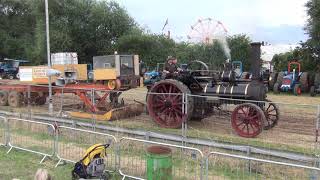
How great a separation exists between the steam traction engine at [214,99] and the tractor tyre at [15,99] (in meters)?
6.44

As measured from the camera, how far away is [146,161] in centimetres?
755

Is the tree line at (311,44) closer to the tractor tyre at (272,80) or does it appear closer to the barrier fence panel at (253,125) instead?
the tractor tyre at (272,80)

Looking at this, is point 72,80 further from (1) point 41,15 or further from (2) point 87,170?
(1) point 41,15

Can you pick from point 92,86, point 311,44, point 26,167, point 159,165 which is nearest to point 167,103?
point 92,86

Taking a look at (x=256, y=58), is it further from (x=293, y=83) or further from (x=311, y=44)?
(x=311, y=44)

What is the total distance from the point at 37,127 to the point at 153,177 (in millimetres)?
5806

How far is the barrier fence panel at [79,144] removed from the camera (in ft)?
28.9

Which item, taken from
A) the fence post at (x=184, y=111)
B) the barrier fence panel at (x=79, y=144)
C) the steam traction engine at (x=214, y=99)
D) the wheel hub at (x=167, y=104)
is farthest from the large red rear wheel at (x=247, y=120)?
the barrier fence panel at (x=79, y=144)

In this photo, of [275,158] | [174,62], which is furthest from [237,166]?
[174,62]

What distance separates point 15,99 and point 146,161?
34.8ft

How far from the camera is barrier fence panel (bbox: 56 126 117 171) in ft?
28.9

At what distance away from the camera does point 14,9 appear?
51094 mm

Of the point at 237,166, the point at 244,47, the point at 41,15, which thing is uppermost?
the point at 41,15

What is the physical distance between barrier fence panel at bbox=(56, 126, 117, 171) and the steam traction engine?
1.95 m
